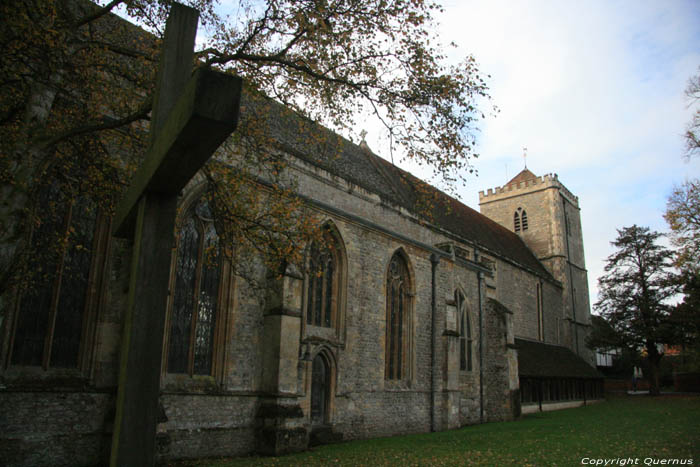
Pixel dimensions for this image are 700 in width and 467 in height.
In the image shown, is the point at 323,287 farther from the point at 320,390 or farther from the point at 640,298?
the point at 640,298

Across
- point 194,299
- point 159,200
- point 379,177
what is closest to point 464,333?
point 379,177

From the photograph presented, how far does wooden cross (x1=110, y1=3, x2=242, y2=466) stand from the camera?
2.22 meters

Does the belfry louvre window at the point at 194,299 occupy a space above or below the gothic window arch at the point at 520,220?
below

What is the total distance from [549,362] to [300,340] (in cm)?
2119

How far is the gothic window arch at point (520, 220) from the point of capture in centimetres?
4078

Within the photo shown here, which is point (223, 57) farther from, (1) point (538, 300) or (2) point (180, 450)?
(1) point (538, 300)

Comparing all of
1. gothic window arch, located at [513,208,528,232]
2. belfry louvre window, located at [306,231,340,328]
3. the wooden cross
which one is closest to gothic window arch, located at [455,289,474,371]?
belfry louvre window, located at [306,231,340,328]

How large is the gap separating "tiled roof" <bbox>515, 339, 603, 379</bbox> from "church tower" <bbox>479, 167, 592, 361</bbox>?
2.57m

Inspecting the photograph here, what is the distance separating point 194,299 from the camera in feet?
38.5

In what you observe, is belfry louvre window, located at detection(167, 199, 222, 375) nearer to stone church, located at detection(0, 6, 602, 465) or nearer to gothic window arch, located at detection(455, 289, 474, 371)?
stone church, located at detection(0, 6, 602, 465)

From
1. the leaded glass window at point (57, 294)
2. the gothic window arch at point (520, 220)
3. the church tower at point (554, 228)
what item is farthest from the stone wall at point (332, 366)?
the gothic window arch at point (520, 220)

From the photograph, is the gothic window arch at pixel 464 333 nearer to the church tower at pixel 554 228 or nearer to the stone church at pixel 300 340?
the stone church at pixel 300 340

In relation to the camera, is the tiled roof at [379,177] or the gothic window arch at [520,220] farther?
the gothic window arch at [520,220]

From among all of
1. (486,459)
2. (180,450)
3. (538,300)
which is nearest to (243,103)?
(180,450)
